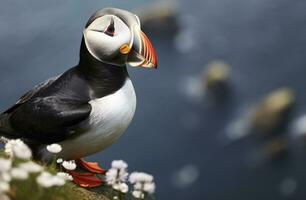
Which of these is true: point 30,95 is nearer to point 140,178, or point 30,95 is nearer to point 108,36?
point 108,36

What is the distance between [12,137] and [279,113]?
4.48 m

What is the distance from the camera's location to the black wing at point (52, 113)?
1.59 metres

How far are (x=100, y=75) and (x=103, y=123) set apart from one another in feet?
0.44

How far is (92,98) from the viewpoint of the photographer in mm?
1634

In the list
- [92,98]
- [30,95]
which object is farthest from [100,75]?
[30,95]

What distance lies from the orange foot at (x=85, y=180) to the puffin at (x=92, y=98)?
86 millimetres

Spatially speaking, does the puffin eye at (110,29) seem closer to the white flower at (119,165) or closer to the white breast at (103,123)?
the white breast at (103,123)

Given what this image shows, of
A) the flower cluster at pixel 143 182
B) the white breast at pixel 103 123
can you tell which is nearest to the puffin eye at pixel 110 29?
the white breast at pixel 103 123

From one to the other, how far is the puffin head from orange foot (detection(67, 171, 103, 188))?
34 cm

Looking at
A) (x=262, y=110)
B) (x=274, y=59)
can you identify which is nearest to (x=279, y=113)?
(x=262, y=110)

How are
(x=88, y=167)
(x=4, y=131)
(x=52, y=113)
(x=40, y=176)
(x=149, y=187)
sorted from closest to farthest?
(x=40, y=176)
(x=149, y=187)
(x=52, y=113)
(x=4, y=131)
(x=88, y=167)

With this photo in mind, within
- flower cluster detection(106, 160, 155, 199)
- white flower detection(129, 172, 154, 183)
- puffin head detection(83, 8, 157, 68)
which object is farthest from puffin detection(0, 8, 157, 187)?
white flower detection(129, 172, 154, 183)

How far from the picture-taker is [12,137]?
170cm

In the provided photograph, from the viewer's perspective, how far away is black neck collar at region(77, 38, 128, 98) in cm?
164
